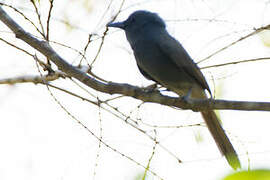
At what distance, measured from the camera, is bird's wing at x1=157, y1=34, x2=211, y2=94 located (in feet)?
14.7

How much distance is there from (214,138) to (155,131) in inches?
58.3

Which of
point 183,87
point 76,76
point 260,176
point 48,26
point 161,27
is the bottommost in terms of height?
point 260,176

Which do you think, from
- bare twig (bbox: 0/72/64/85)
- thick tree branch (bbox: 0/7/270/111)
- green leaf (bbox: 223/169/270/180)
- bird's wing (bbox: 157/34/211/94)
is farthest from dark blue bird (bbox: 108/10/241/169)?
green leaf (bbox: 223/169/270/180)

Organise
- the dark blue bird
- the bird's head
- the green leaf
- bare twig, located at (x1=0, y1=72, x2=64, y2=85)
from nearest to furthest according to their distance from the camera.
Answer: the green leaf → bare twig, located at (x1=0, y1=72, x2=64, y2=85) → the dark blue bird → the bird's head

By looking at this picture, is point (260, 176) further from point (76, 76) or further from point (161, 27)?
point (161, 27)

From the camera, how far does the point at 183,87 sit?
465 cm

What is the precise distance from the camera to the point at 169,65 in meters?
4.48

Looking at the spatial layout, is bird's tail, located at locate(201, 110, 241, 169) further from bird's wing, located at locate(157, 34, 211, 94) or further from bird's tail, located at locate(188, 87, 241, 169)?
bird's wing, located at locate(157, 34, 211, 94)

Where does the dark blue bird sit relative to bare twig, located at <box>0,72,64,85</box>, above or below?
above

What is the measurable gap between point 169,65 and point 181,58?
168mm

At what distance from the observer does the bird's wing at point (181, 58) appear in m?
4.47

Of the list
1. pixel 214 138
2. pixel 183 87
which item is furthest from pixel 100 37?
pixel 214 138

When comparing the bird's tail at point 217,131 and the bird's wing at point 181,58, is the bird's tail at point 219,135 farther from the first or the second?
the bird's wing at point 181,58

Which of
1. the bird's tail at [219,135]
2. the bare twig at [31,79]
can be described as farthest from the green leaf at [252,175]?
the bird's tail at [219,135]
